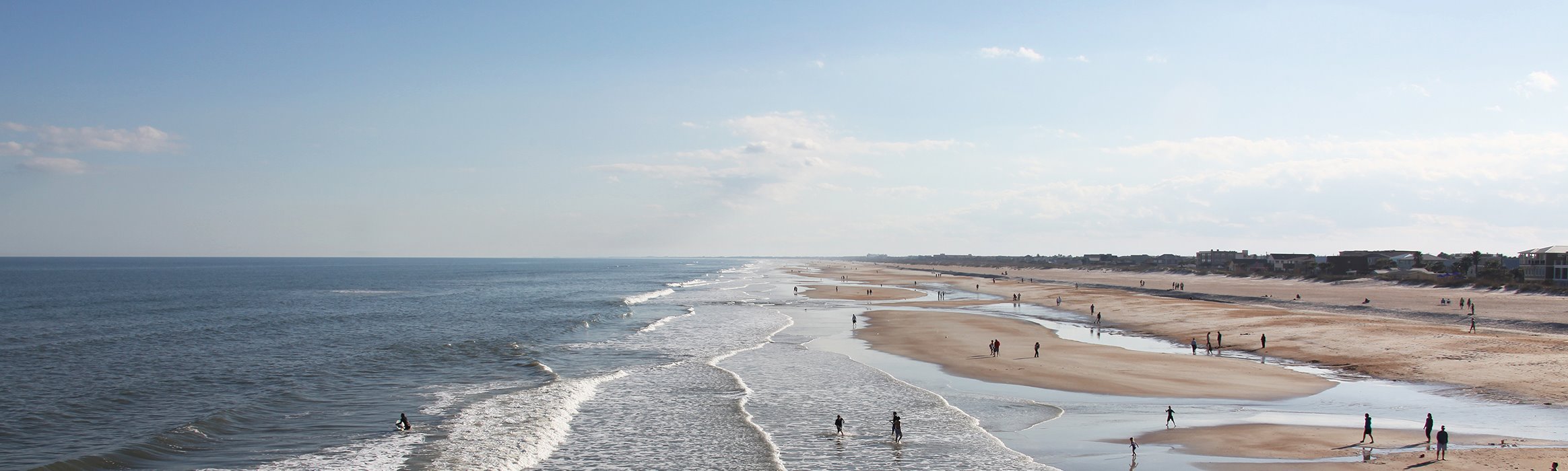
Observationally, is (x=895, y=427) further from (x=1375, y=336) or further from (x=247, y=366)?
(x=1375, y=336)

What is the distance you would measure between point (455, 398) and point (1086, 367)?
2559 centimetres

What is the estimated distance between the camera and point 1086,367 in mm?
A: 34375

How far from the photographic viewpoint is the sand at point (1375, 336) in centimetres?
2894

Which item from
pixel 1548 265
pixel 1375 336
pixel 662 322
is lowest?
pixel 662 322

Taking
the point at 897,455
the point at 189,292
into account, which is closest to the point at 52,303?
the point at 189,292

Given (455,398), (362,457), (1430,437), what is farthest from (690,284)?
(1430,437)

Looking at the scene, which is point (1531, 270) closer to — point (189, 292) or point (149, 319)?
point (149, 319)

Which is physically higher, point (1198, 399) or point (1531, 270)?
point (1531, 270)

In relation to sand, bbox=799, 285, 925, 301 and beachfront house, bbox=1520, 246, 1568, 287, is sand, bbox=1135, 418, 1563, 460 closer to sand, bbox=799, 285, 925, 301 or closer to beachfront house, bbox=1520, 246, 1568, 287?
sand, bbox=799, 285, 925, 301

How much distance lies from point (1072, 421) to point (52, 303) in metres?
90.9

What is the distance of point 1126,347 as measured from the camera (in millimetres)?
40938

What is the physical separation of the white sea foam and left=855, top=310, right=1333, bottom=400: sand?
2143 centimetres

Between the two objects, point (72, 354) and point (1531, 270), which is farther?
point (1531, 270)

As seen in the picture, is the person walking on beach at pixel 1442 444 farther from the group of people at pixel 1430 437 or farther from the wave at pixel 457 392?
the wave at pixel 457 392
